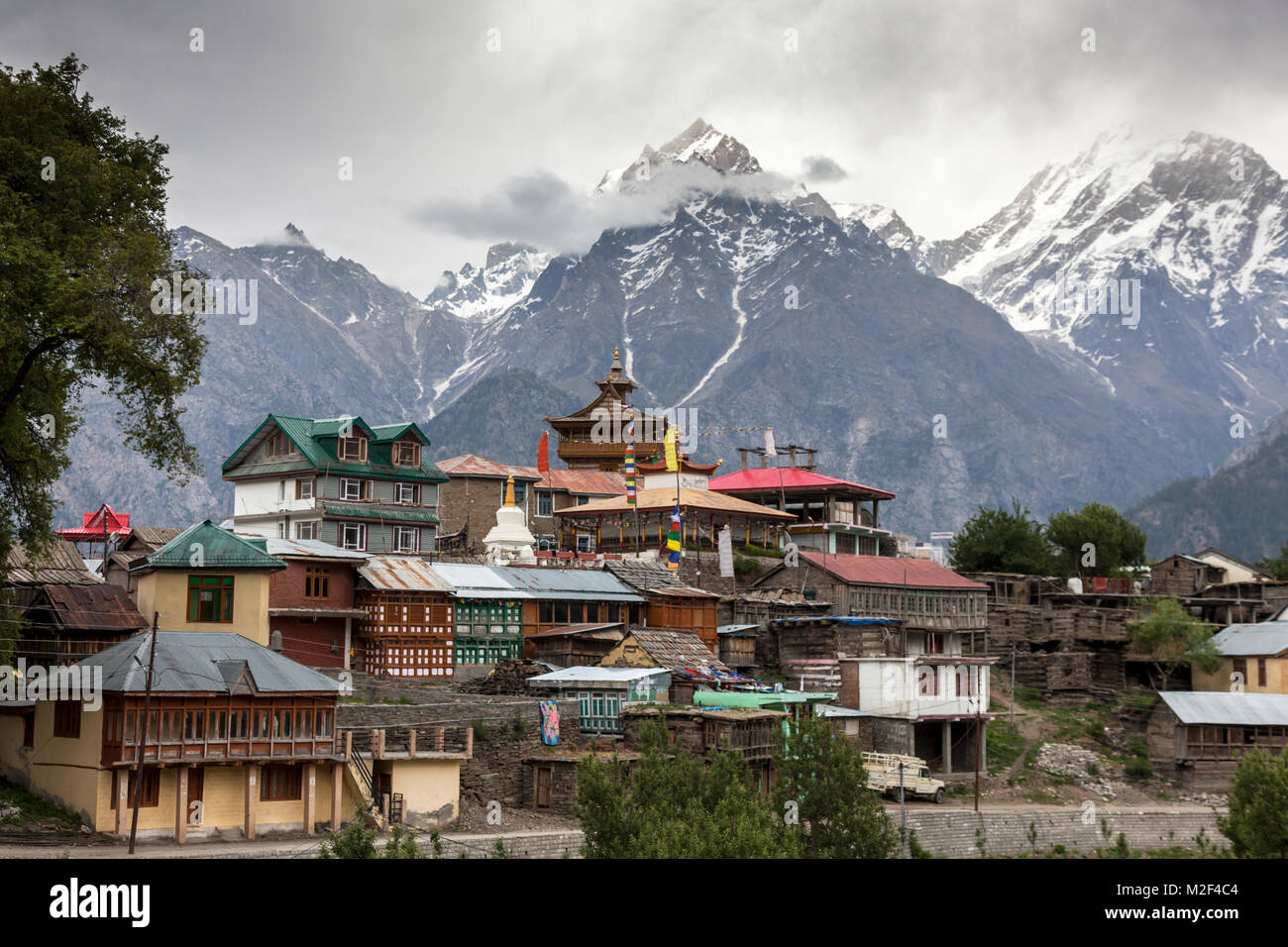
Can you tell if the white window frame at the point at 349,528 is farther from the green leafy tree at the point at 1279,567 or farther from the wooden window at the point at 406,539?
the green leafy tree at the point at 1279,567

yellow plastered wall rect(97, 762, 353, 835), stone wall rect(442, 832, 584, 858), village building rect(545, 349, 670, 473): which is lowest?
stone wall rect(442, 832, 584, 858)

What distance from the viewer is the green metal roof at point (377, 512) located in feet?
247

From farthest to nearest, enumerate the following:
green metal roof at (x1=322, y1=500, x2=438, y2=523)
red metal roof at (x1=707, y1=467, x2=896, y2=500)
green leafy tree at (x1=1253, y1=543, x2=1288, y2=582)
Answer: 1. green leafy tree at (x1=1253, y1=543, x2=1288, y2=582)
2. red metal roof at (x1=707, y1=467, x2=896, y2=500)
3. green metal roof at (x1=322, y1=500, x2=438, y2=523)

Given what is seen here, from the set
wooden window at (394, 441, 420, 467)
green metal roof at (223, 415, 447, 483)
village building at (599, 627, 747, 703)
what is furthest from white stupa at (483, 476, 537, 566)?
village building at (599, 627, 747, 703)

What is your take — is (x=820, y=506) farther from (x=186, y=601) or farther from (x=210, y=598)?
(x=186, y=601)

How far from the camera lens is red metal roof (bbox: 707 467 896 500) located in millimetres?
93938

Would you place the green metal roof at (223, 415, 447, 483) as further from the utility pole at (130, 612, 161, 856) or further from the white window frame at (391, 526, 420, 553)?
the utility pole at (130, 612, 161, 856)

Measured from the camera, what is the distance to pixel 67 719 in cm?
4150

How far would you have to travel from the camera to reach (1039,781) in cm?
6600

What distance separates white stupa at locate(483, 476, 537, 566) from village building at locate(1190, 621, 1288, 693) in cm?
3923

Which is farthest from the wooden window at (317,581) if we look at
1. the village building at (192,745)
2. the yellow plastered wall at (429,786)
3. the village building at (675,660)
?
the yellow plastered wall at (429,786)

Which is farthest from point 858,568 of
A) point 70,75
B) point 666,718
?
point 70,75
